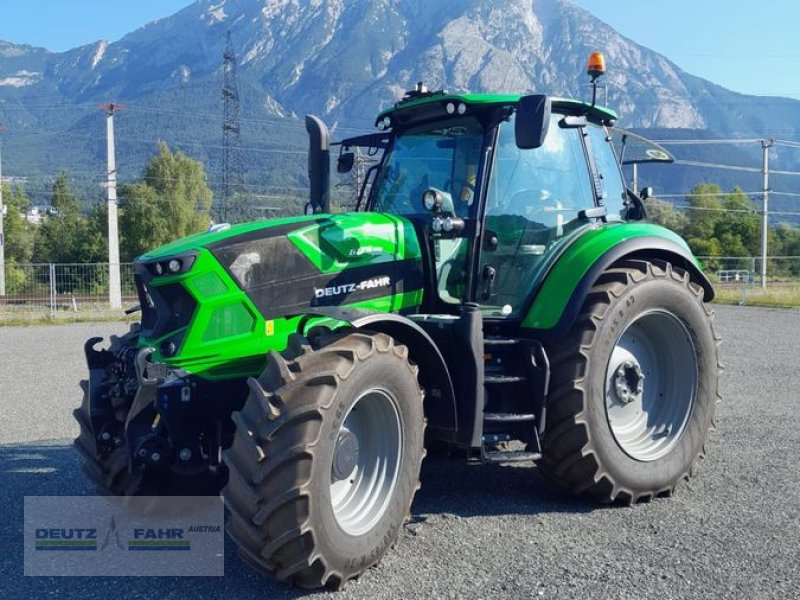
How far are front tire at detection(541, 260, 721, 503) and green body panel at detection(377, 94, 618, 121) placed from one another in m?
1.22

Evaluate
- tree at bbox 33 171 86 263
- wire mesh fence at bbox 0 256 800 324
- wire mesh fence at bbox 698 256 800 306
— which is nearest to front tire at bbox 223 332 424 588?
wire mesh fence at bbox 0 256 800 324

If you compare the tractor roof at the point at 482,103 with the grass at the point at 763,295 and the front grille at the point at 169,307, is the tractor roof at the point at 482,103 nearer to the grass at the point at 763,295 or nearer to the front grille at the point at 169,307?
the front grille at the point at 169,307

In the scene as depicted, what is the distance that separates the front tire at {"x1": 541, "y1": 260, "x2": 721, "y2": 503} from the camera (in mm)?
5336

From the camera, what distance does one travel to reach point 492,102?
5.59 metres

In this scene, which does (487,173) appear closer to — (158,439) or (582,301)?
(582,301)

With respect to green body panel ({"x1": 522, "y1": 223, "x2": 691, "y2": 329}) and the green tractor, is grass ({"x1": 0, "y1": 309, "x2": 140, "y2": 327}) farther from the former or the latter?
green body panel ({"x1": 522, "y1": 223, "x2": 691, "y2": 329})

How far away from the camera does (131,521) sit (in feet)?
17.3

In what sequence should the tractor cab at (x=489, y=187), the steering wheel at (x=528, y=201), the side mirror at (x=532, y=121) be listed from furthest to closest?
the steering wheel at (x=528, y=201)
the tractor cab at (x=489, y=187)
the side mirror at (x=532, y=121)

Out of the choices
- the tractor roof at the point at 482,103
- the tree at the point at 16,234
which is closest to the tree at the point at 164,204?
the tree at the point at 16,234

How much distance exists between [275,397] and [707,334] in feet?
11.9

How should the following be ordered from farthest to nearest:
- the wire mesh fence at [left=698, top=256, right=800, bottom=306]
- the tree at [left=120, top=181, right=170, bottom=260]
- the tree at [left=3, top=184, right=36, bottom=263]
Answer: the tree at [left=120, top=181, right=170, bottom=260] → the tree at [left=3, top=184, right=36, bottom=263] → the wire mesh fence at [left=698, top=256, right=800, bottom=306]

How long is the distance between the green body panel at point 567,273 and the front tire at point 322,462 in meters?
1.27

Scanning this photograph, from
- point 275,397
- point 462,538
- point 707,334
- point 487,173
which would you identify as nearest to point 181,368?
point 275,397

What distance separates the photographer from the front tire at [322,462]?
3.93m
